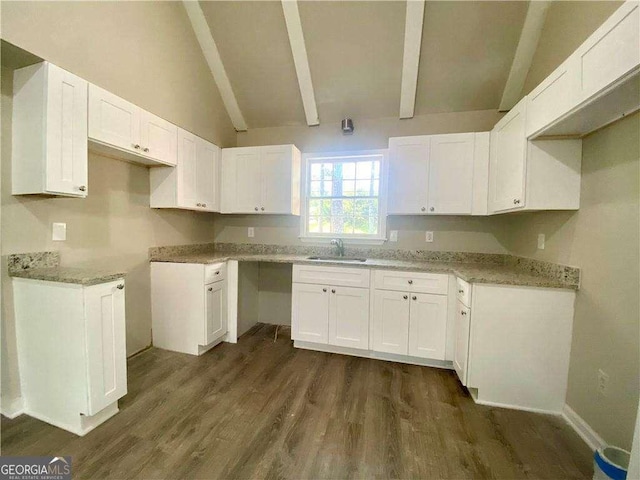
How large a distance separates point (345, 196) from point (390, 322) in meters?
1.56

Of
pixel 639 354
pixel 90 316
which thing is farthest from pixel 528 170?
pixel 90 316

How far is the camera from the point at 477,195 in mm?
2502

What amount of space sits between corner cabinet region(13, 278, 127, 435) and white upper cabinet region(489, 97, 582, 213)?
2.84 m

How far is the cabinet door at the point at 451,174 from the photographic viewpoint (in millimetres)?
2521

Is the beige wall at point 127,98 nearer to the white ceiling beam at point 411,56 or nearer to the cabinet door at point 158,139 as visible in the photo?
the cabinet door at point 158,139

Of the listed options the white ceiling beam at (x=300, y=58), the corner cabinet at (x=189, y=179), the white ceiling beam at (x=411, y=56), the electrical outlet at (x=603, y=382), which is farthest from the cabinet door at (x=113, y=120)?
the electrical outlet at (x=603, y=382)

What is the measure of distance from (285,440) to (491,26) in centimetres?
353

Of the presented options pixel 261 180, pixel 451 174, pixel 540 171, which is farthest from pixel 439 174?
pixel 261 180

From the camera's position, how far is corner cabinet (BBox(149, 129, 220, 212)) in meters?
2.53

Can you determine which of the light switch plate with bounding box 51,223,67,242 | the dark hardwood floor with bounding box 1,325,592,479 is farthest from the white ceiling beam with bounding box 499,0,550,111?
the light switch plate with bounding box 51,223,67,242

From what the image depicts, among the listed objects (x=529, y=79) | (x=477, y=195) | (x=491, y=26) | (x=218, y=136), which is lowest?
(x=477, y=195)

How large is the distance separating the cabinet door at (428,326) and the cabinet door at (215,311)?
1876mm

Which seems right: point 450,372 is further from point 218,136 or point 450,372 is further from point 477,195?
point 218,136

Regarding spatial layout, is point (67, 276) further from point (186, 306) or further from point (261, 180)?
point (261, 180)
